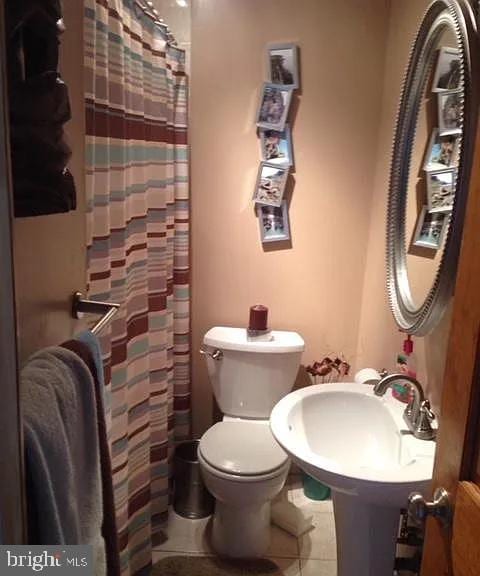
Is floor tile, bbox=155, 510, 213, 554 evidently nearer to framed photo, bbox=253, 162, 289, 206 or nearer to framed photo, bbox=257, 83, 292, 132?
framed photo, bbox=253, 162, 289, 206

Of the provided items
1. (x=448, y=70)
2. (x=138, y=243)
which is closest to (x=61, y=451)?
(x=138, y=243)

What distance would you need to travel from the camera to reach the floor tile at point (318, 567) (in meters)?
1.86

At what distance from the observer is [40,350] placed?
0.85m

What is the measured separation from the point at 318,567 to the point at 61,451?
59.6 inches

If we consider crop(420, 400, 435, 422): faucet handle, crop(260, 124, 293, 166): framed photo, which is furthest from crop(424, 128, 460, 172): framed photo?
crop(260, 124, 293, 166): framed photo

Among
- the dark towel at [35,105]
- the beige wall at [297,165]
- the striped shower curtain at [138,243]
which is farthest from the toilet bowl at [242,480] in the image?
the dark towel at [35,105]

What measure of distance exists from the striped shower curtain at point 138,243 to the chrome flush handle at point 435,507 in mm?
839

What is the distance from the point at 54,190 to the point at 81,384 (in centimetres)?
35

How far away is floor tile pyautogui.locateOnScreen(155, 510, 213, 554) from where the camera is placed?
1979 mm

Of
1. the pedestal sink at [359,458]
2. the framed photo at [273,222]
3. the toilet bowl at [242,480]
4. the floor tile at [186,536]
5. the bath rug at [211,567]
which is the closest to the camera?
the pedestal sink at [359,458]

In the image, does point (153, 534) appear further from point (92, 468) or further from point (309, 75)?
point (309, 75)

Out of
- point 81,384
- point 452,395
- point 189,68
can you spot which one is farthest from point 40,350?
point 189,68

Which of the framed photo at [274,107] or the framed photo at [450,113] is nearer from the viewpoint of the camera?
the framed photo at [450,113]

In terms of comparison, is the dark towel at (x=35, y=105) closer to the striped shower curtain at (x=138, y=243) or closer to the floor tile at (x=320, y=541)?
the striped shower curtain at (x=138, y=243)
